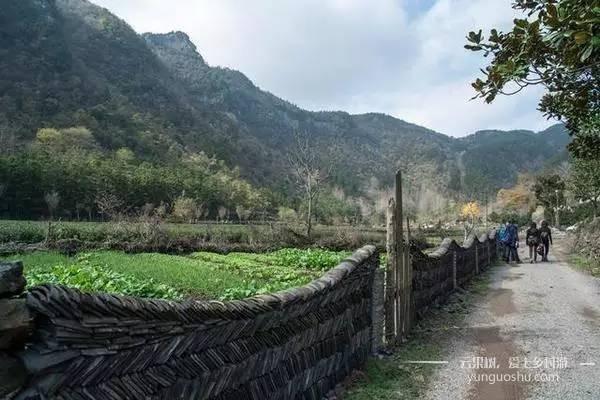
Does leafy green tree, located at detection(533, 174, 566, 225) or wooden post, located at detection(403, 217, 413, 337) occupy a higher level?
leafy green tree, located at detection(533, 174, 566, 225)

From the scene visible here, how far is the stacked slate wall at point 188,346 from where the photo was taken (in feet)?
7.34

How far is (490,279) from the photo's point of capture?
15.3 metres

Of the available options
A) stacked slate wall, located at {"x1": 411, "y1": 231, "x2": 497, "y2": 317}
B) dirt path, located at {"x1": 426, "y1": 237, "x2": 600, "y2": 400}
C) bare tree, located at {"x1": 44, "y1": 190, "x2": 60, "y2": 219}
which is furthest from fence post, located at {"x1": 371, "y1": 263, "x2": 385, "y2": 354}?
bare tree, located at {"x1": 44, "y1": 190, "x2": 60, "y2": 219}

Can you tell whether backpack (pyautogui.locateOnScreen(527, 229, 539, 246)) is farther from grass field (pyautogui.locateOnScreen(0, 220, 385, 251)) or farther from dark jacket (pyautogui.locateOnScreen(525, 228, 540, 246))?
grass field (pyautogui.locateOnScreen(0, 220, 385, 251))

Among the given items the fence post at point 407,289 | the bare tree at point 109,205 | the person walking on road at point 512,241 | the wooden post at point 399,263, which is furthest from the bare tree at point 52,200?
the wooden post at point 399,263

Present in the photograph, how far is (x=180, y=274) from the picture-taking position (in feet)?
48.9

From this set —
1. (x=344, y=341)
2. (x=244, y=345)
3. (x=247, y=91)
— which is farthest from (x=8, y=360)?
(x=247, y=91)

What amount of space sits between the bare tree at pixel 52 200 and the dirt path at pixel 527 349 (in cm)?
4128

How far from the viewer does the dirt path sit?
18.4 ft

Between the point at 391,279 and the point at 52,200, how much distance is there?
43262 mm

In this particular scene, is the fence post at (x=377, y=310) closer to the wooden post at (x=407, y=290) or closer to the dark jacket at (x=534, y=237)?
the wooden post at (x=407, y=290)

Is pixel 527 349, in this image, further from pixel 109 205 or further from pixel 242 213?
pixel 242 213

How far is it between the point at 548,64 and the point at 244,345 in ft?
15.9

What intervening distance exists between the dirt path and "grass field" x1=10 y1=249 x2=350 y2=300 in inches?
124
